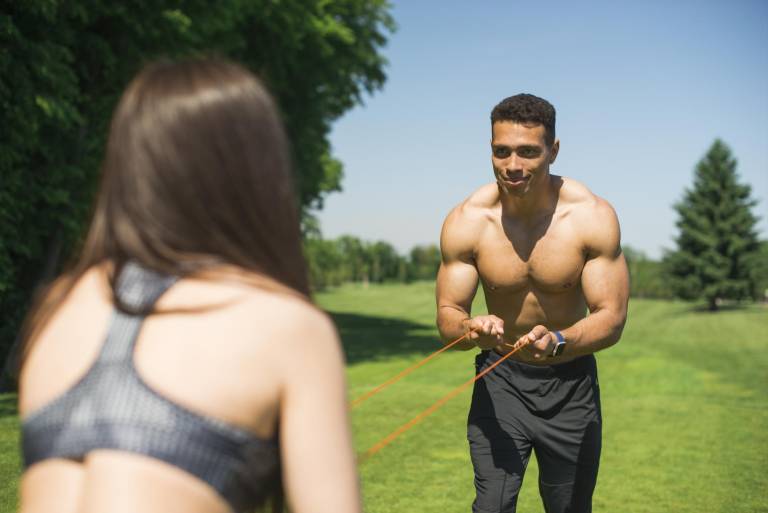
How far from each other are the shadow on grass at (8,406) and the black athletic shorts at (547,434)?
761cm

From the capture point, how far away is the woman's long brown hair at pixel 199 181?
1470 mm

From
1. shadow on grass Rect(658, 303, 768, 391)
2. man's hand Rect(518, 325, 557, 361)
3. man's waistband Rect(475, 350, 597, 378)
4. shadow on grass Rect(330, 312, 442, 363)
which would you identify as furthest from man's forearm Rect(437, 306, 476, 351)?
shadow on grass Rect(330, 312, 442, 363)

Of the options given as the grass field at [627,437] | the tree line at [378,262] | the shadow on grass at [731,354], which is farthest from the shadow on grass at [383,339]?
the tree line at [378,262]

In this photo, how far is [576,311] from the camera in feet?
15.4

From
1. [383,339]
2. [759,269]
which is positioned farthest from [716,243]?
[383,339]

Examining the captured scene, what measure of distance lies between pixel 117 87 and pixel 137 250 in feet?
44.6

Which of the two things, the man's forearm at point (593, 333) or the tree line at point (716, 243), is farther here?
the tree line at point (716, 243)

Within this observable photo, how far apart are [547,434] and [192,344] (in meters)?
3.43

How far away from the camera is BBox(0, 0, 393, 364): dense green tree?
10.7 m

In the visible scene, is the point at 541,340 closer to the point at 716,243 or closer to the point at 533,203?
the point at 533,203

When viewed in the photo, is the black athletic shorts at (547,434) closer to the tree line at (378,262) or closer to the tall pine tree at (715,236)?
the tall pine tree at (715,236)

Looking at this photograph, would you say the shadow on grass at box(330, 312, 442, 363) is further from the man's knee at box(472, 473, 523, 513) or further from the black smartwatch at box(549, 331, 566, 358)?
the black smartwatch at box(549, 331, 566, 358)

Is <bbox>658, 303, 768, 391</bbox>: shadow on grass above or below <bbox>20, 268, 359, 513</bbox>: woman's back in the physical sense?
below

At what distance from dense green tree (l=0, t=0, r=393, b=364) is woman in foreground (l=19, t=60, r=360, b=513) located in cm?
607
